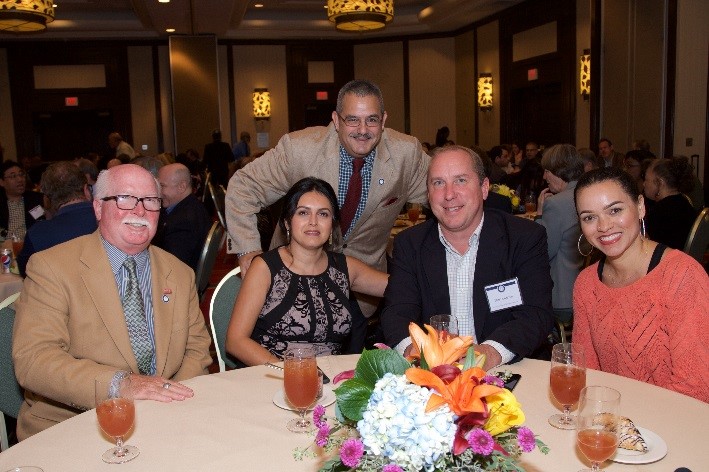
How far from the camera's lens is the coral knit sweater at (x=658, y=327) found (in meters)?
1.87

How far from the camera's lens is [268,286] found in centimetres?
259

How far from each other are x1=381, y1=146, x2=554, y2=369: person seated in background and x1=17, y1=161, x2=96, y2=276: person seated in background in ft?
6.09

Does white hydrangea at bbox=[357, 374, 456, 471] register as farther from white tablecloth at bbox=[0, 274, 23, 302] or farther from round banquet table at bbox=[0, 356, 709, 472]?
white tablecloth at bbox=[0, 274, 23, 302]

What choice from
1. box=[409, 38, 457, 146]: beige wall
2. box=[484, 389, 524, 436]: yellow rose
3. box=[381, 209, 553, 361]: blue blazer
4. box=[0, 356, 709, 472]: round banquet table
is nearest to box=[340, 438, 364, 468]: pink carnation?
box=[484, 389, 524, 436]: yellow rose

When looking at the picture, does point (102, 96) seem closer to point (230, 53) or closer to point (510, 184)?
point (230, 53)

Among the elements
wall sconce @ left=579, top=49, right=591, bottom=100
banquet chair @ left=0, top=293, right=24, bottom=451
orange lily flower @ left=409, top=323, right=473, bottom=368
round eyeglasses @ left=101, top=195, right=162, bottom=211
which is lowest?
banquet chair @ left=0, top=293, right=24, bottom=451

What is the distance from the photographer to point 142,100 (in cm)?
1457

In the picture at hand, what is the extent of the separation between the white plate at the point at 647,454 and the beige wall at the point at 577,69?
9254 mm

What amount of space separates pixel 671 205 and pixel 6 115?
1413cm

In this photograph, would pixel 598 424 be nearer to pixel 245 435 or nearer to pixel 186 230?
pixel 245 435

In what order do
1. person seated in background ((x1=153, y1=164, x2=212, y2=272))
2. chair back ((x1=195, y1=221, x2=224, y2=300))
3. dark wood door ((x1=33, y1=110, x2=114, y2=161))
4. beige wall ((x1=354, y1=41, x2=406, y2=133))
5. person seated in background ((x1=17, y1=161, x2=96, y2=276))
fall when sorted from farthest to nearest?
beige wall ((x1=354, y1=41, x2=406, y2=133)) → dark wood door ((x1=33, y1=110, x2=114, y2=161)) → person seated in background ((x1=153, y1=164, x2=212, y2=272)) → chair back ((x1=195, y1=221, x2=224, y2=300)) → person seated in background ((x1=17, y1=161, x2=96, y2=276))

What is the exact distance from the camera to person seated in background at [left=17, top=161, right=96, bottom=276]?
10.9 feet

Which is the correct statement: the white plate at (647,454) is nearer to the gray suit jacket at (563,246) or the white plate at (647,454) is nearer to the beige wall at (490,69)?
the gray suit jacket at (563,246)

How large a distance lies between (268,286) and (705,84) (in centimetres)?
767
